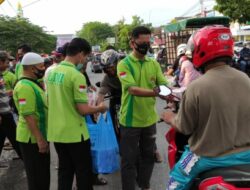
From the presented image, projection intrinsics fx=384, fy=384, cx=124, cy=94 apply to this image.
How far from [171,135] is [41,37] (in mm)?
28711

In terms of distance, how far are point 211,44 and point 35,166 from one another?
228 cm

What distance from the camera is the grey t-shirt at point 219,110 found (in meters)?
2.31

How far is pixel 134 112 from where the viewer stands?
407 cm

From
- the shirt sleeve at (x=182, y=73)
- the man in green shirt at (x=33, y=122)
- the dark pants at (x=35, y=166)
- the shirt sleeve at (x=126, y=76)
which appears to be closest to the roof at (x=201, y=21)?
the shirt sleeve at (x=182, y=73)

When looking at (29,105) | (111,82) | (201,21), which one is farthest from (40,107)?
(201,21)

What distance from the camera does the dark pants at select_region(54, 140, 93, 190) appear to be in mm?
3637

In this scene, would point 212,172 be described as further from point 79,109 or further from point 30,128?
point 30,128

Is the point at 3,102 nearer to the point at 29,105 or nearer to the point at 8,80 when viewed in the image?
the point at 8,80

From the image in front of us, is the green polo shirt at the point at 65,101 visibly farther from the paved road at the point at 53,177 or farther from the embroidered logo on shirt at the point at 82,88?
the paved road at the point at 53,177

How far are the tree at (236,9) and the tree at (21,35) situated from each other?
13.1 meters

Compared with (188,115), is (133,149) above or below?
below

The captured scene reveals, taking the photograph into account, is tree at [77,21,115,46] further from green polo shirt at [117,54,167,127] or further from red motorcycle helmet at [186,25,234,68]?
red motorcycle helmet at [186,25,234,68]

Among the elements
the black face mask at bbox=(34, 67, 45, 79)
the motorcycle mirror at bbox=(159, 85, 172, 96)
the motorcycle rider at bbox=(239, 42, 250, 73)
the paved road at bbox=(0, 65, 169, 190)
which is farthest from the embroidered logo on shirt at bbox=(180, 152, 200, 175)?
the motorcycle rider at bbox=(239, 42, 250, 73)

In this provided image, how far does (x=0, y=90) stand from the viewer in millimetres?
5637
